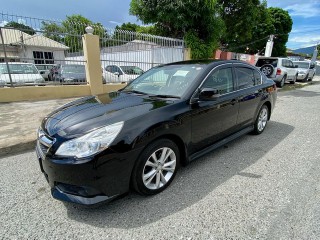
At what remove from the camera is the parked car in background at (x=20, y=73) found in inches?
263

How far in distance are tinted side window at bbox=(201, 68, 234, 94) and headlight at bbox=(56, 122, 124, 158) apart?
1619mm

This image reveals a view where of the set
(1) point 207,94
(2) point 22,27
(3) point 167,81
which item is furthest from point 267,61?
(2) point 22,27

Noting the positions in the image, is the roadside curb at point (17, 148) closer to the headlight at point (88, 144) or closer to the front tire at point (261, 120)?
the headlight at point (88, 144)

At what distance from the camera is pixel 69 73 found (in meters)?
7.88

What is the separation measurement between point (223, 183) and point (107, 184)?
155cm

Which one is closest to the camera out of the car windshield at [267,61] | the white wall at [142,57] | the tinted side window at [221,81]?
the tinted side window at [221,81]

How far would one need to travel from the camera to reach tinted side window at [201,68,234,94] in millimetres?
3285

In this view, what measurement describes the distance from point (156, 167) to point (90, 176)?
0.81 metres

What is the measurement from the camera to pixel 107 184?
2.18 metres

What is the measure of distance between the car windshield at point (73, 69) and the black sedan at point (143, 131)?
16.1 ft

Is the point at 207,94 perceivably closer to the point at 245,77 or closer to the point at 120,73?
the point at 245,77

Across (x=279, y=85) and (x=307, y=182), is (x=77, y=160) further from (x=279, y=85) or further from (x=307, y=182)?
(x=279, y=85)

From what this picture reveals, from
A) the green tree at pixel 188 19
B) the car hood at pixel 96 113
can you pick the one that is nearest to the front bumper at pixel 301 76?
the green tree at pixel 188 19

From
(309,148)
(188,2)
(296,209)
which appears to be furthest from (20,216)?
(188,2)
